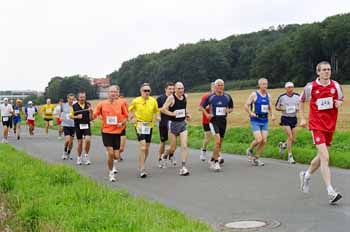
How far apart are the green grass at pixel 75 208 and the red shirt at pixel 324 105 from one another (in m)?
2.74

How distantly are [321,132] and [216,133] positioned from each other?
4.56 meters

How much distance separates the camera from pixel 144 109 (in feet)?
40.8

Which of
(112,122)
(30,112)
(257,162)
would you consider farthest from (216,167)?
(30,112)

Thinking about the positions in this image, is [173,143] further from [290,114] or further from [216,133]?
[290,114]

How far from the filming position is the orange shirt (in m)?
11.9

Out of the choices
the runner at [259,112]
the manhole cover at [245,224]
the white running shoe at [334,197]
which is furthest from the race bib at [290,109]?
the manhole cover at [245,224]

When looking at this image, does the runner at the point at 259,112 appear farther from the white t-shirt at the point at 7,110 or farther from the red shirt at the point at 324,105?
the white t-shirt at the point at 7,110

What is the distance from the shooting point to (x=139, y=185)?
36.1 ft

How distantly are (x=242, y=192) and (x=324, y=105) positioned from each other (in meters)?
2.05

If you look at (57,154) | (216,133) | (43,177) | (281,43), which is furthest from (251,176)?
(281,43)

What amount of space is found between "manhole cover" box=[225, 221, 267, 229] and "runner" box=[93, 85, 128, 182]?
16.4 feet

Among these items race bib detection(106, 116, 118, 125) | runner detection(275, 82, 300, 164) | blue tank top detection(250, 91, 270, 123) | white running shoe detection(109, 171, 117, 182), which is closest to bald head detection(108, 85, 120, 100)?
race bib detection(106, 116, 118, 125)

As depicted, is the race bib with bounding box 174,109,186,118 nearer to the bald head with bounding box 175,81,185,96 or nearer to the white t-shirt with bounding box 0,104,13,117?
the bald head with bounding box 175,81,185,96

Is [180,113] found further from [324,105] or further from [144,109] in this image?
[324,105]
